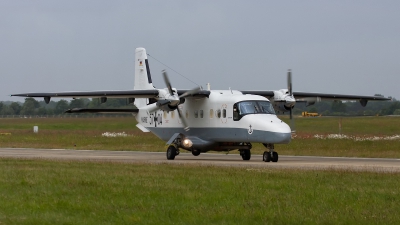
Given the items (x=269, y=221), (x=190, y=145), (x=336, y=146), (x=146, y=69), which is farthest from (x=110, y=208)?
(x=336, y=146)

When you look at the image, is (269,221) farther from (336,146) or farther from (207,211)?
(336,146)

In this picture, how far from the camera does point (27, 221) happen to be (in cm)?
1224

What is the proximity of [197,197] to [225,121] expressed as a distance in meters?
14.6

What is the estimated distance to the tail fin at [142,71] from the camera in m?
37.7

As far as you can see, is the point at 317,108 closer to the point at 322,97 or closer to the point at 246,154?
the point at 322,97

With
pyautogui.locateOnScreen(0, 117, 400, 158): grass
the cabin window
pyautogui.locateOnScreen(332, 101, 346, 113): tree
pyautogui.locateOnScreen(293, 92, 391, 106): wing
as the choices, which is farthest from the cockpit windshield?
pyautogui.locateOnScreen(332, 101, 346, 113): tree

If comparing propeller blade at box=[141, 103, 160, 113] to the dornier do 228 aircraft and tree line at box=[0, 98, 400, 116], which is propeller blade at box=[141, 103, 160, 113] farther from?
tree line at box=[0, 98, 400, 116]

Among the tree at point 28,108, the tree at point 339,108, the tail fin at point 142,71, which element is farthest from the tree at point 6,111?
the tail fin at point 142,71

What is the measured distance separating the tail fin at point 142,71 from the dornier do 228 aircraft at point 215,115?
3082mm

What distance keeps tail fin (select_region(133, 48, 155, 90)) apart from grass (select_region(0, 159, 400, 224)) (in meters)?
16.6

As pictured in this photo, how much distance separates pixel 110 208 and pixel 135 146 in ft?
103

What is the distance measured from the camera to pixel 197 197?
1491cm

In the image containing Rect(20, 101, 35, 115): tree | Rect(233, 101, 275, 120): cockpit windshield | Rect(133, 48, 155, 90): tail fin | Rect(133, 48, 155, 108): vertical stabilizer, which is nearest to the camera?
Rect(233, 101, 275, 120): cockpit windshield

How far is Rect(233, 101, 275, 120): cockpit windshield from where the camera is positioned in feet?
92.5
